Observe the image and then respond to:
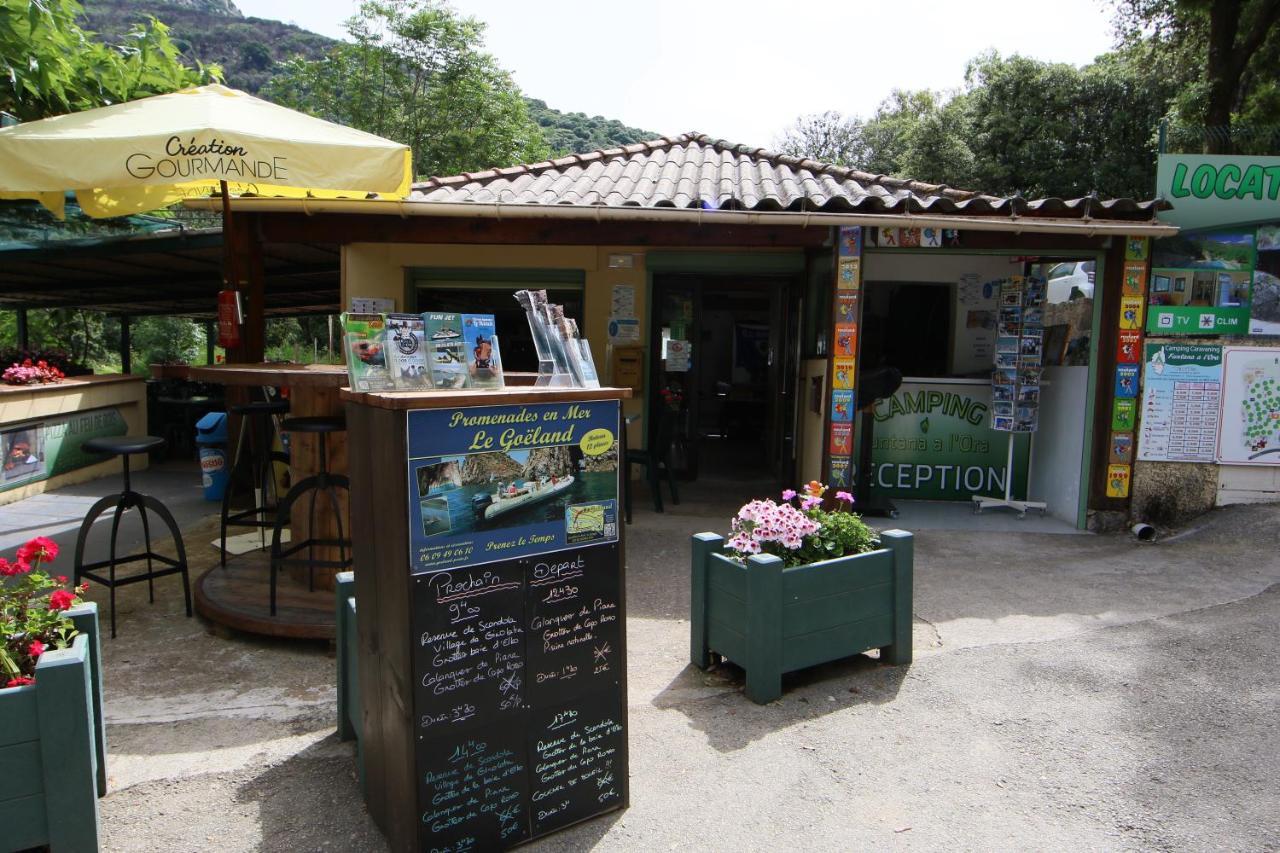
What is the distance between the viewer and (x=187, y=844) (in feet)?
7.88

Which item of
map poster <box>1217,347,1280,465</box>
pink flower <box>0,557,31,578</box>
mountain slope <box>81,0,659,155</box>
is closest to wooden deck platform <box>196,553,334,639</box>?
pink flower <box>0,557,31,578</box>

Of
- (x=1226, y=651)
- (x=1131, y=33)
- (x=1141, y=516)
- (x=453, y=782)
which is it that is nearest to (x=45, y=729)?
(x=453, y=782)

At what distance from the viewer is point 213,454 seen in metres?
7.29

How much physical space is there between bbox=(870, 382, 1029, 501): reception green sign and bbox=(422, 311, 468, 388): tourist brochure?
582 centimetres

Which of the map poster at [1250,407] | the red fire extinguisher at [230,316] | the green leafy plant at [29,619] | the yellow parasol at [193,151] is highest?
the yellow parasol at [193,151]

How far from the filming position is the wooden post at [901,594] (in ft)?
12.1

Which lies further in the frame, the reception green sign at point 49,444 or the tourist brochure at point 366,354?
the reception green sign at point 49,444

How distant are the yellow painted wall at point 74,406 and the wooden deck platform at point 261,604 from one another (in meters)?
4.22

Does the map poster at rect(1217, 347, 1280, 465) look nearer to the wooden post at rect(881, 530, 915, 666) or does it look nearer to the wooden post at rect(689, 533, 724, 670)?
the wooden post at rect(881, 530, 915, 666)

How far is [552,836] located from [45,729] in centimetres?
144

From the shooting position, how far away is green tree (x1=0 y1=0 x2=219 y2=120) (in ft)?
21.5

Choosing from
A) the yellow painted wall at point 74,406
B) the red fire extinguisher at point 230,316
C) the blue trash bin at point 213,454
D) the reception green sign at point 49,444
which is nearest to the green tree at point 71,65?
the yellow painted wall at point 74,406

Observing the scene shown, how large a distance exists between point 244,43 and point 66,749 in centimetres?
8882

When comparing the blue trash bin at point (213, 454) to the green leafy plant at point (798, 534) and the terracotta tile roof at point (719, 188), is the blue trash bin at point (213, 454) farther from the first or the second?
the green leafy plant at point (798, 534)
